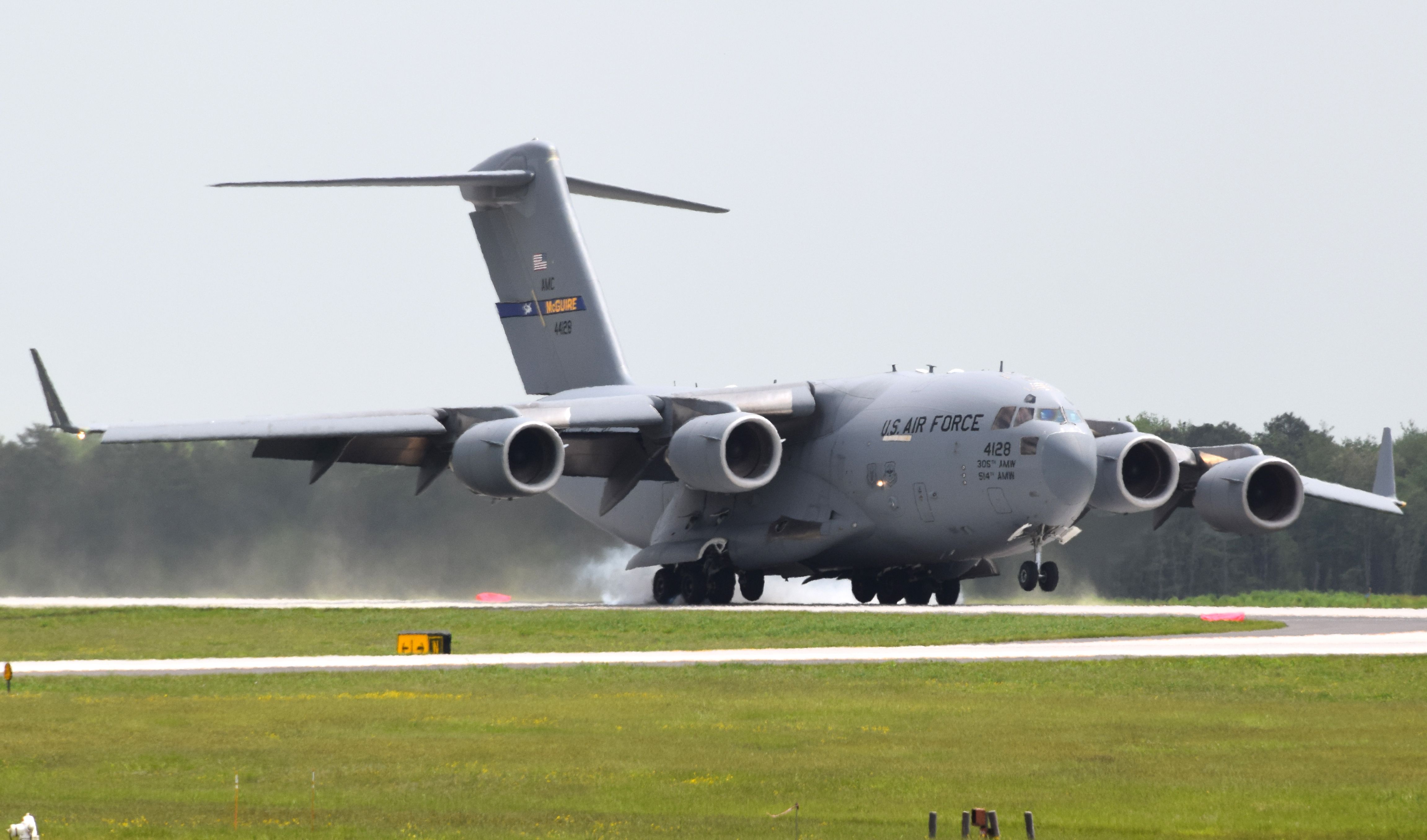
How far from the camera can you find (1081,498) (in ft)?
108

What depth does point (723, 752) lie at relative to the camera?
48.1 ft

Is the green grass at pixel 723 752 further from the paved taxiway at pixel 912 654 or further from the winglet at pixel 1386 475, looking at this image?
the winglet at pixel 1386 475

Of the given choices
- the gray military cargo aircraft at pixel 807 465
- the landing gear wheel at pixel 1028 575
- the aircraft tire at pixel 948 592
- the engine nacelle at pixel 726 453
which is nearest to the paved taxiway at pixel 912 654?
the landing gear wheel at pixel 1028 575

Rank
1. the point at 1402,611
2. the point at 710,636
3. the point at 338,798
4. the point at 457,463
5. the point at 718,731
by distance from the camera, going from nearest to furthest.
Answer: the point at 338,798 → the point at 718,731 → the point at 710,636 → the point at 457,463 → the point at 1402,611

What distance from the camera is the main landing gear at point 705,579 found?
122ft

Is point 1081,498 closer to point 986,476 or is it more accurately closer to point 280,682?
point 986,476

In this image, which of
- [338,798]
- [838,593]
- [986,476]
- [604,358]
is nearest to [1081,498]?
[986,476]

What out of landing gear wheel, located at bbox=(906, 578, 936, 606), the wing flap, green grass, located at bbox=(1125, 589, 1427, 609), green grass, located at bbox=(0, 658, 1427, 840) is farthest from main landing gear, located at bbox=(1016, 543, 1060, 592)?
green grass, located at bbox=(0, 658, 1427, 840)

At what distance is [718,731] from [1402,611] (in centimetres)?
2331

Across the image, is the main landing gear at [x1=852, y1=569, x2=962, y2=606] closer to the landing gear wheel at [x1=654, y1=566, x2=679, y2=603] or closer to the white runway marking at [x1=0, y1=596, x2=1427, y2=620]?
the white runway marking at [x1=0, y1=596, x2=1427, y2=620]

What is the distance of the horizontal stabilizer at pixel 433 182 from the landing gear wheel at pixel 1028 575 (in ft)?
48.8

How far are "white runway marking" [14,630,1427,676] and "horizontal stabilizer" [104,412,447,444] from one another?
31.8 feet

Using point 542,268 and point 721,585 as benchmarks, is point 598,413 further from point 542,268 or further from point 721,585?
point 542,268

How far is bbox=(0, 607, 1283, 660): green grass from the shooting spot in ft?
85.7
